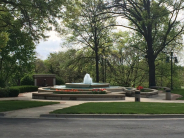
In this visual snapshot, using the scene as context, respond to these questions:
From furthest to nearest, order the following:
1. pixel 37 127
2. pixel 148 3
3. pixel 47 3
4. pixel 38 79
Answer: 1. pixel 38 79
2. pixel 148 3
3. pixel 47 3
4. pixel 37 127

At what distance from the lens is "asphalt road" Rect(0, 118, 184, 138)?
25.5ft

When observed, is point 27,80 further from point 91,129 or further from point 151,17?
point 91,129

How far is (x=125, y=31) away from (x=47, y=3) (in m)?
31.1

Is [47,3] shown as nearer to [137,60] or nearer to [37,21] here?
[37,21]

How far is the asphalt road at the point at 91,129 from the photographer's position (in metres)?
7.76

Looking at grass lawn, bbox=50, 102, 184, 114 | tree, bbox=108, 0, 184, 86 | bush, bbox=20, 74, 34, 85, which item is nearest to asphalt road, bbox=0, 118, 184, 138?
grass lawn, bbox=50, 102, 184, 114

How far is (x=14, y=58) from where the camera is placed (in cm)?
3466

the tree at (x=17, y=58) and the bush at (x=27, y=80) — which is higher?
the tree at (x=17, y=58)

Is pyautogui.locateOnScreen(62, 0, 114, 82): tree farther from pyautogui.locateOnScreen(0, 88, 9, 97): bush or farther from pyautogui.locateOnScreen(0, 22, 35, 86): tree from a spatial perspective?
pyautogui.locateOnScreen(0, 88, 9, 97): bush

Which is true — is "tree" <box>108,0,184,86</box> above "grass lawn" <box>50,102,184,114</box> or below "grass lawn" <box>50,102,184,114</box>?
above

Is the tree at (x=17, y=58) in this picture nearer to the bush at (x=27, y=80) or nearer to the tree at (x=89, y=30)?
the bush at (x=27, y=80)

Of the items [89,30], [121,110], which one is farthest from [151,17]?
[121,110]

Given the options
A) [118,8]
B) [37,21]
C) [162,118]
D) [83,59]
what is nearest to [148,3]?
[118,8]

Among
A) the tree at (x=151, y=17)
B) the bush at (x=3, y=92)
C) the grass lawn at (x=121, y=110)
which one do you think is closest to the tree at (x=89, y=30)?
the tree at (x=151, y=17)
